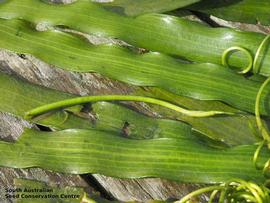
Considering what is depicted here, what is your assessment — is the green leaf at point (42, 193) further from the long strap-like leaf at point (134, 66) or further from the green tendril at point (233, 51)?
the green tendril at point (233, 51)

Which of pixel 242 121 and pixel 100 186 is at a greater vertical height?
pixel 242 121

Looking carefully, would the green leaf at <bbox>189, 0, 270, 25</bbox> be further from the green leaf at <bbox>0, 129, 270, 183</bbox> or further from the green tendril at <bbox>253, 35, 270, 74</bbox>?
the green leaf at <bbox>0, 129, 270, 183</bbox>

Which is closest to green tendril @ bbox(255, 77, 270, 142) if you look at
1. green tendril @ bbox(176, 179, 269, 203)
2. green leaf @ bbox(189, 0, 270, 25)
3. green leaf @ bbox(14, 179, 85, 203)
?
green tendril @ bbox(176, 179, 269, 203)

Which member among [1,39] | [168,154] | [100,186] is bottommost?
[100,186]

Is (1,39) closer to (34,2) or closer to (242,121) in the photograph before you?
(34,2)

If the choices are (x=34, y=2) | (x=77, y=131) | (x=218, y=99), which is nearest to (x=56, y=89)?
(x=77, y=131)

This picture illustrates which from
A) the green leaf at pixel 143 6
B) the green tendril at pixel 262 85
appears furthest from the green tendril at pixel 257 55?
the green leaf at pixel 143 6

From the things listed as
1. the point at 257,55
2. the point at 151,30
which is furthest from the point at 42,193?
the point at 257,55
